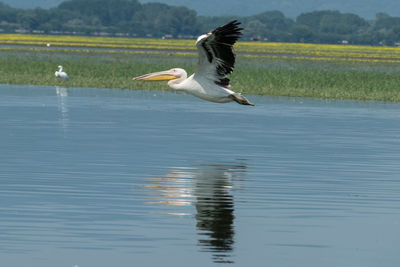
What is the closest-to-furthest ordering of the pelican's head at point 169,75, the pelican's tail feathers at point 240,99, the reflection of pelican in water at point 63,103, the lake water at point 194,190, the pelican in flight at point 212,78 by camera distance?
the lake water at point 194,190 → the pelican in flight at point 212,78 → the pelican's tail feathers at point 240,99 → the pelican's head at point 169,75 → the reflection of pelican in water at point 63,103

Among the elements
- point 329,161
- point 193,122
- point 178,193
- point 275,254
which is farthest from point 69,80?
point 275,254

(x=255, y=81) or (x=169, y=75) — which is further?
(x=255, y=81)

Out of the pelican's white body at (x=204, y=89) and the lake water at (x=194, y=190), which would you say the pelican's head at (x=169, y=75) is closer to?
the pelican's white body at (x=204, y=89)

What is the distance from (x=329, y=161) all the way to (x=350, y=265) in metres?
8.91

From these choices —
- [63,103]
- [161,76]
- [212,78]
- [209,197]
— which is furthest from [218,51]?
[63,103]

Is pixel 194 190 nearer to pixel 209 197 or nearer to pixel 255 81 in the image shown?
pixel 209 197

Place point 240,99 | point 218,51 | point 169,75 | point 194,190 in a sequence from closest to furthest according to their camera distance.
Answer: point 194,190, point 218,51, point 240,99, point 169,75

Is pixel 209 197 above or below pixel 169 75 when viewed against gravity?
below

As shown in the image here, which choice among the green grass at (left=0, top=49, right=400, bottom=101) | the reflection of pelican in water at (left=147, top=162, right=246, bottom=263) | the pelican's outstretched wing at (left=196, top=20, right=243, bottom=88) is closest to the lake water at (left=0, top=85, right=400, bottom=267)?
the reflection of pelican in water at (left=147, top=162, right=246, bottom=263)

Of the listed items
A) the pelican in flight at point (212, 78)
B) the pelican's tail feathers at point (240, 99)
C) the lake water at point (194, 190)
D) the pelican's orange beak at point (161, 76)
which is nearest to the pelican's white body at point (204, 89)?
the pelican in flight at point (212, 78)

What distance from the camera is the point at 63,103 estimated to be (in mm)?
31266

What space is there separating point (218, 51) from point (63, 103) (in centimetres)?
1458

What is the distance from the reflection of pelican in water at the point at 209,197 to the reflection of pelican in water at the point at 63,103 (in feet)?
24.7

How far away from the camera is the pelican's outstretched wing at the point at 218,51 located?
54.4 feet
